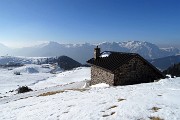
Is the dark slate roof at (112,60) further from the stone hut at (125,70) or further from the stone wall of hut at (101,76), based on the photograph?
the stone wall of hut at (101,76)

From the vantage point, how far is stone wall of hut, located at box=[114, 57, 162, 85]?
119 ft

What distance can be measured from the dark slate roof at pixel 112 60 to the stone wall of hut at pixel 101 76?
36.8 inches

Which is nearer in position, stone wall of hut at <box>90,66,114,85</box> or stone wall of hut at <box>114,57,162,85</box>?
stone wall of hut at <box>114,57,162,85</box>

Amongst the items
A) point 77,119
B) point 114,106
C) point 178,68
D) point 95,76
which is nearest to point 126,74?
point 95,76

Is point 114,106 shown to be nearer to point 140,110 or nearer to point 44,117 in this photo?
point 140,110

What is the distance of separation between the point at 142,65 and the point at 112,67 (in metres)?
5.36

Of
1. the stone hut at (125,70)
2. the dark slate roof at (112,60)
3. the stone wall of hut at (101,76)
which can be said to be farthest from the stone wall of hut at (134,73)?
the stone wall of hut at (101,76)

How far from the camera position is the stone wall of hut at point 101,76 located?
3703 cm

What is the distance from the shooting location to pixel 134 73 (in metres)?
37.4

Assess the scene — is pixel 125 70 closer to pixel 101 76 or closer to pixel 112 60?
pixel 112 60

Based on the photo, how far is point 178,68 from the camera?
154750 mm

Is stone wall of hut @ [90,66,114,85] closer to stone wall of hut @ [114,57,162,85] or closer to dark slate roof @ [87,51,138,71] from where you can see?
dark slate roof @ [87,51,138,71]

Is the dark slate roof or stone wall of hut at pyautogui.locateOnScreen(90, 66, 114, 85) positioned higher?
the dark slate roof

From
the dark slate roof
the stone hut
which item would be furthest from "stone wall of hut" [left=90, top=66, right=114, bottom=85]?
the dark slate roof
